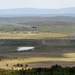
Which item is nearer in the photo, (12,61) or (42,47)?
(12,61)

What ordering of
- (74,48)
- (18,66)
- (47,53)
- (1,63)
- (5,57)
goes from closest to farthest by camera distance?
(18,66) < (1,63) < (5,57) < (47,53) < (74,48)

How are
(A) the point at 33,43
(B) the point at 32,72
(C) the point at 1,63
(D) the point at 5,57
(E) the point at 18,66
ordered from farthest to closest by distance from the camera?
(A) the point at 33,43 < (D) the point at 5,57 < (C) the point at 1,63 < (E) the point at 18,66 < (B) the point at 32,72

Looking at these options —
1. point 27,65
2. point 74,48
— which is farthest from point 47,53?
point 27,65

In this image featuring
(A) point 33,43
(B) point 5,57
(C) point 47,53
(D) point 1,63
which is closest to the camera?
(D) point 1,63

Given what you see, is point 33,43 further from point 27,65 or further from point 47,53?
point 27,65

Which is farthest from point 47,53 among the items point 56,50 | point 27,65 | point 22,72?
point 22,72

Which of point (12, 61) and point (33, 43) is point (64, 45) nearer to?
point (33, 43)

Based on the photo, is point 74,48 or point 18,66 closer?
point 18,66

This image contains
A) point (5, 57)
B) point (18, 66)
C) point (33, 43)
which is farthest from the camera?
point (33, 43)

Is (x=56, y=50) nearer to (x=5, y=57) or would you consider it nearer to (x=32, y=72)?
(x=5, y=57)
